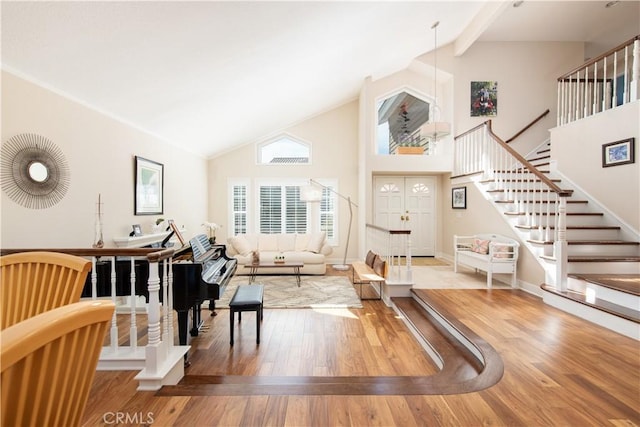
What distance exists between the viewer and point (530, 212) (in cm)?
476

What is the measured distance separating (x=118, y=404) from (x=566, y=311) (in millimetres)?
4588

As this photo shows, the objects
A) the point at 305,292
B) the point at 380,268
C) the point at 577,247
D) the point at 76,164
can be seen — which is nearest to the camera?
the point at 76,164

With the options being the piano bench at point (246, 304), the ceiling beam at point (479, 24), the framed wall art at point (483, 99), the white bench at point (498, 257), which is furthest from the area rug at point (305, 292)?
the ceiling beam at point (479, 24)

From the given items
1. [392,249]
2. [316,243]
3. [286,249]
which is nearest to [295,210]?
[286,249]

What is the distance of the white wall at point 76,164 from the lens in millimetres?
2594

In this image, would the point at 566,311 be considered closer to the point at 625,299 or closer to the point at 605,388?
the point at 625,299

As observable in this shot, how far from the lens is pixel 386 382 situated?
2307mm

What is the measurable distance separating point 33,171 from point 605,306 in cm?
586

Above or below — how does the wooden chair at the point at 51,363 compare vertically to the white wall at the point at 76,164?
below

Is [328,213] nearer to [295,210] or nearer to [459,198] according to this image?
[295,210]

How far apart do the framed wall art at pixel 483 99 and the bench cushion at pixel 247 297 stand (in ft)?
20.1

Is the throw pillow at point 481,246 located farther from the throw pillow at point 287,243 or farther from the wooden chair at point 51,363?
the wooden chair at point 51,363

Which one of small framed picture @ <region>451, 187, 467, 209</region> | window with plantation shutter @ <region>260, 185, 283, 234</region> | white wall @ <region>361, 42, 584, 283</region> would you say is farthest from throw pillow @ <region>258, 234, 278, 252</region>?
small framed picture @ <region>451, 187, 467, 209</region>

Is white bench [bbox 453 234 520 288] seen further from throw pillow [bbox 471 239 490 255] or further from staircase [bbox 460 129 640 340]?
staircase [bbox 460 129 640 340]
